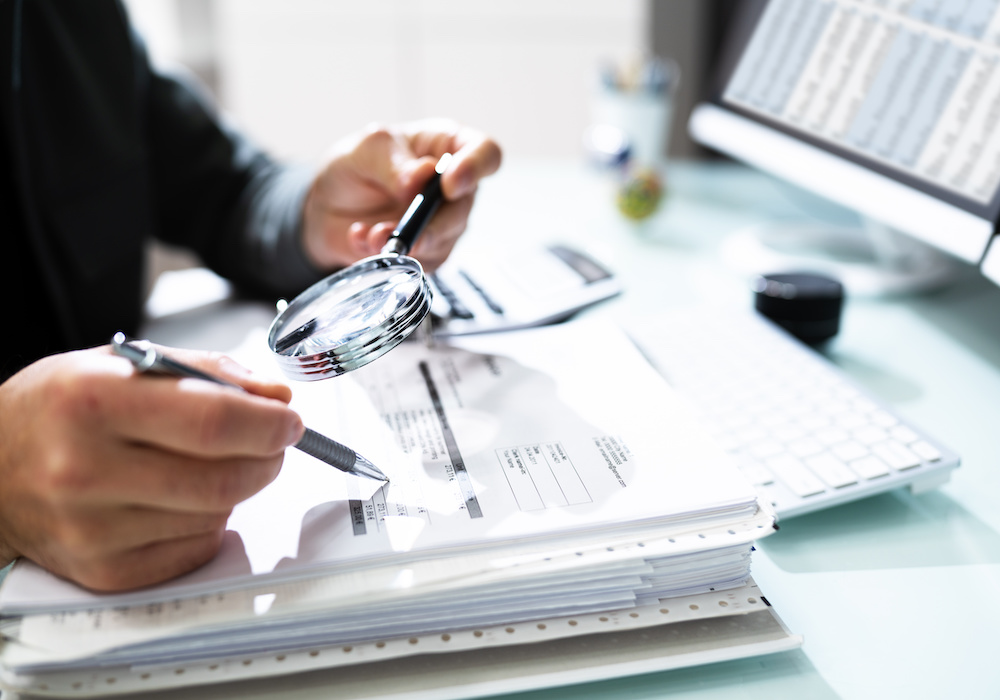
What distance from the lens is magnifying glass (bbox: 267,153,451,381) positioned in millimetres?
475

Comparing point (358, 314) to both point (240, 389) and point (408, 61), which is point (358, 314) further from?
point (408, 61)

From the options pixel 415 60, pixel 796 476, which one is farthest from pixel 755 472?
pixel 415 60

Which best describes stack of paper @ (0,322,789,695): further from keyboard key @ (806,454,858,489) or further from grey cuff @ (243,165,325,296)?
grey cuff @ (243,165,325,296)

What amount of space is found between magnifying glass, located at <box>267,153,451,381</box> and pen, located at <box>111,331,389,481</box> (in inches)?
2.4

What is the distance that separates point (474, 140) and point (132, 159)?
0.43 meters

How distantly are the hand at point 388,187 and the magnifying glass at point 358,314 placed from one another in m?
0.04

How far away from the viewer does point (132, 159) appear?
885mm

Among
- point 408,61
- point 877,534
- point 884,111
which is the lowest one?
point 408,61

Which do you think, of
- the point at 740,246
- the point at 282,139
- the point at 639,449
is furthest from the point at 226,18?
the point at 639,449

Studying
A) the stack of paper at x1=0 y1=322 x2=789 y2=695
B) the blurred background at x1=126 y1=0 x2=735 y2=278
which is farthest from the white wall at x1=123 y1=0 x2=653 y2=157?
the stack of paper at x1=0 y1=322 x2=789 y2=695

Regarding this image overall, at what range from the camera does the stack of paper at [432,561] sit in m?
0.37

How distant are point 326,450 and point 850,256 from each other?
78 centimetres

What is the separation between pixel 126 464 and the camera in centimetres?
36

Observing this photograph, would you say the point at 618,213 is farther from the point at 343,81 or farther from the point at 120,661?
the point at 343,81
